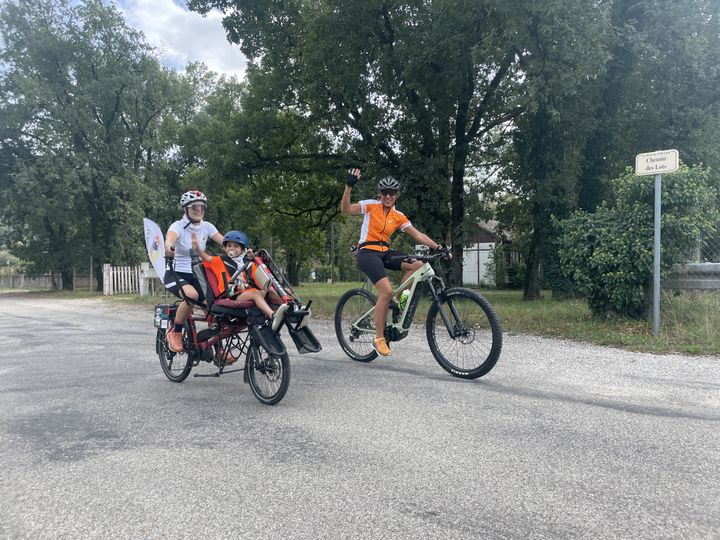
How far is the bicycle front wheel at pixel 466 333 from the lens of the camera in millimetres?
5246

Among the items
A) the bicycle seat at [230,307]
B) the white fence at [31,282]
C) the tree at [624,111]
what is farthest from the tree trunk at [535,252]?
the white fence at [31,282]

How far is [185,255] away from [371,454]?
Answer: 329 cm

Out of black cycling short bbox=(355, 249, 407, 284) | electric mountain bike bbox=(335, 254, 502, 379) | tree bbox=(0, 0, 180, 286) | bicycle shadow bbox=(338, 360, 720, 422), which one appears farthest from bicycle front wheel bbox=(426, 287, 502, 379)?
tree bbox=(0, 0, 180, 286)

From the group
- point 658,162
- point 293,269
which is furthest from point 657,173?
point 293,269

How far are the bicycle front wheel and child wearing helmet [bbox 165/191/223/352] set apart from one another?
8.04 ft

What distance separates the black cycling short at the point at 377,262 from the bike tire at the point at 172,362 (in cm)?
213

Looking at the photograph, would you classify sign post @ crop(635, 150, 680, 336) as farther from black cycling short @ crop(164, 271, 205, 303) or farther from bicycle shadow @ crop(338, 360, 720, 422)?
black cycling short @ crop(164, 271, 205, 303)

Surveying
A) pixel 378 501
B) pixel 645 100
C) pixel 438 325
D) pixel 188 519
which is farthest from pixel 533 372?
pixel 645 100

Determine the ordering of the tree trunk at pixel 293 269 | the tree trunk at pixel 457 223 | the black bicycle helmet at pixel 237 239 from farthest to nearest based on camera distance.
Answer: the tree trunk at pixel 293 269, the tree trunk at pixel 457 223, the black bicycle helmet at pixel 237 239

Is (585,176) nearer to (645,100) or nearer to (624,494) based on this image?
(645,100)

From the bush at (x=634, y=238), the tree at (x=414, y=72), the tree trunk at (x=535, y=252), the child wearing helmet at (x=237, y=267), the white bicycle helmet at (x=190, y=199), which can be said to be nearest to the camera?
the child wearing helmet at (x=237, y=267)

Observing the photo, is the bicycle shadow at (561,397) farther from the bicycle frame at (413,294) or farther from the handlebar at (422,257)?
the handlebar at (422,257)

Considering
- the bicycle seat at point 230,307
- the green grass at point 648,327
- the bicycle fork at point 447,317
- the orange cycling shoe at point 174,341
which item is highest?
the bicycle seat at point 230,307

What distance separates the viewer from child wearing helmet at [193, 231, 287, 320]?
15.5 ft
